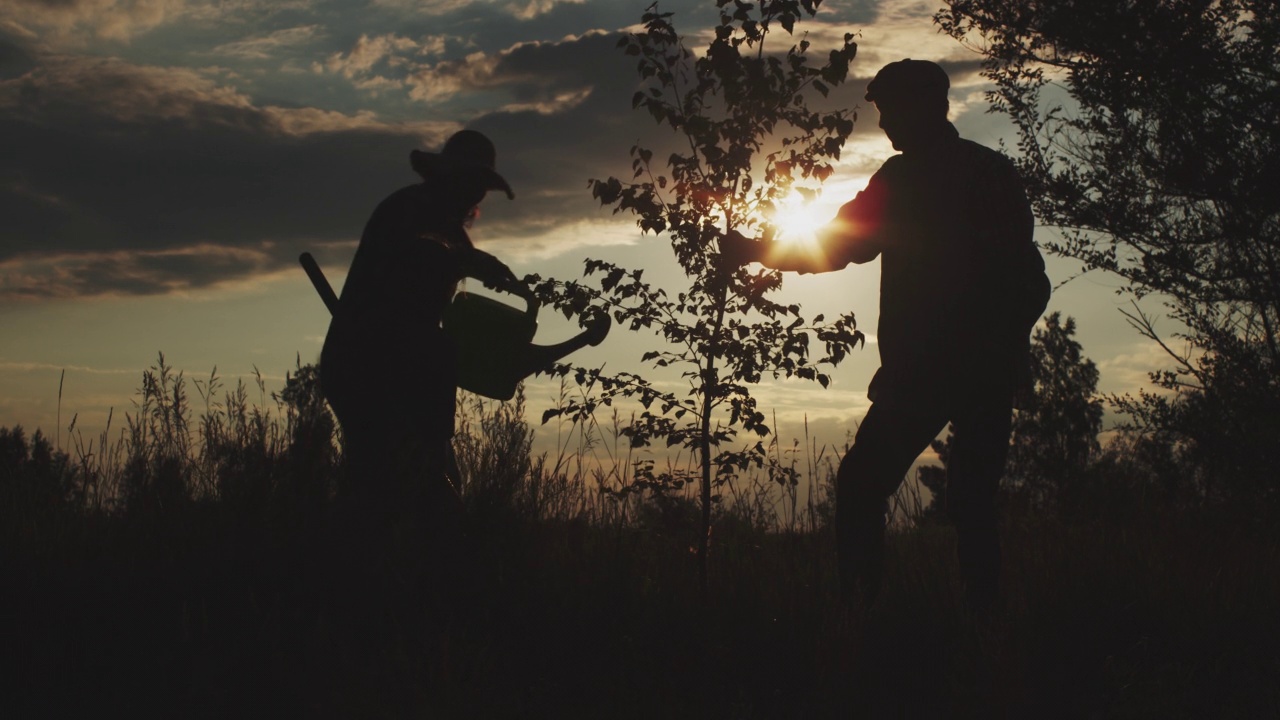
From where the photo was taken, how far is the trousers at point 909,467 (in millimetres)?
4254

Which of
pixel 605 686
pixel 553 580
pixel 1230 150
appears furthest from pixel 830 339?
pixel 1230 150

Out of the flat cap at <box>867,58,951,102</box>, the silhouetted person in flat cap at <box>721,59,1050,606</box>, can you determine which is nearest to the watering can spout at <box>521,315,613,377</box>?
the silhouetted person in flat cap at <box>721,59,1050,606</box>

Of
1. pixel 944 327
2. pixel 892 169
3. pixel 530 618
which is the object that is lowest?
pixel 530 618

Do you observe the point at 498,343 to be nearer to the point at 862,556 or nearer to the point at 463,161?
the point at 463,161

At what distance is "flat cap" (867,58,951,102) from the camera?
4.32 m

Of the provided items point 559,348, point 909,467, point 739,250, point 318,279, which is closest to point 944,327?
point 909,467

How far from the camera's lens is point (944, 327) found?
4.24m

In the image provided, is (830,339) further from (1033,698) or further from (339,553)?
(339,553)

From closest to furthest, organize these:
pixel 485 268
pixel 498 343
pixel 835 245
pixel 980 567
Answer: pixel 980 567 < pixel 835 245 < pixel 485 268 < pixel 498 343

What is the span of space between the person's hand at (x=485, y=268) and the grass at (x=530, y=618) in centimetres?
121

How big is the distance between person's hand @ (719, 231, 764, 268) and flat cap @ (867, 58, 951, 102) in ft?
2.85

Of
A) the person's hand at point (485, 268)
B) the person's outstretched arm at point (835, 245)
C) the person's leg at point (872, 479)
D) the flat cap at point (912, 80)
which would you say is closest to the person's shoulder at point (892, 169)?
the person's outstretched arm at point (835, 245)

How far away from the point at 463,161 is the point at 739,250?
1.39 metres

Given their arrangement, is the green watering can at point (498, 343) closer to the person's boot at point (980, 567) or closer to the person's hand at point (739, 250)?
the person's hand at point (739, 250)
